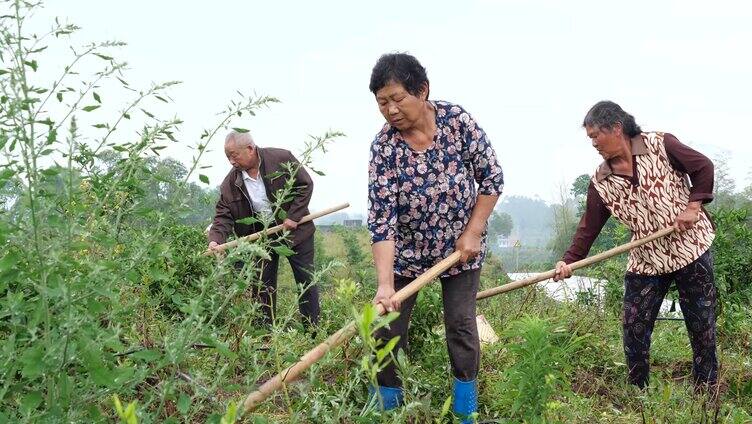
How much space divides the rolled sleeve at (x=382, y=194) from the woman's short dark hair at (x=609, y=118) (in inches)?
49.5

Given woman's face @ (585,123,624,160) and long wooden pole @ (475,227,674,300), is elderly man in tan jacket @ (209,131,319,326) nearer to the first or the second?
long wooden pole @ (475,227,674,300)

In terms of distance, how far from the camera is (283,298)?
6652 mm

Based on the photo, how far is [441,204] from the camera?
10.8 ft

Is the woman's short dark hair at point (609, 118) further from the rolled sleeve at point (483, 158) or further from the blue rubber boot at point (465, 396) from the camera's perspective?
the blue rubber boot at point (465, 396)

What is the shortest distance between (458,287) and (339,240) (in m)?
12.4

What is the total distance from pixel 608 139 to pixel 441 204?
116 cm

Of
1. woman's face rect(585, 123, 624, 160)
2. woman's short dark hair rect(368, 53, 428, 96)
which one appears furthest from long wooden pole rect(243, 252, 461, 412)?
woman's face rect(585, 123, 624, 160)

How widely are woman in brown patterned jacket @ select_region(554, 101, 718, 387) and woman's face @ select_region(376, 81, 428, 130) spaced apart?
1.23 meters

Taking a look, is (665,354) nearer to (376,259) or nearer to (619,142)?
(619,142)

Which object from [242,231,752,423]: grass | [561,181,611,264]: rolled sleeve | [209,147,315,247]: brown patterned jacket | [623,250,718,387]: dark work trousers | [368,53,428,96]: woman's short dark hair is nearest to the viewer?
[242,231,752,423]: grass

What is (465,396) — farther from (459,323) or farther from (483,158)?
(483,158)

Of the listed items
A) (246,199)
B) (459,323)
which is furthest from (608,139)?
(246,199)

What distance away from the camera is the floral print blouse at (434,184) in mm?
3277

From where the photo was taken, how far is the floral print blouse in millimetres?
3277
